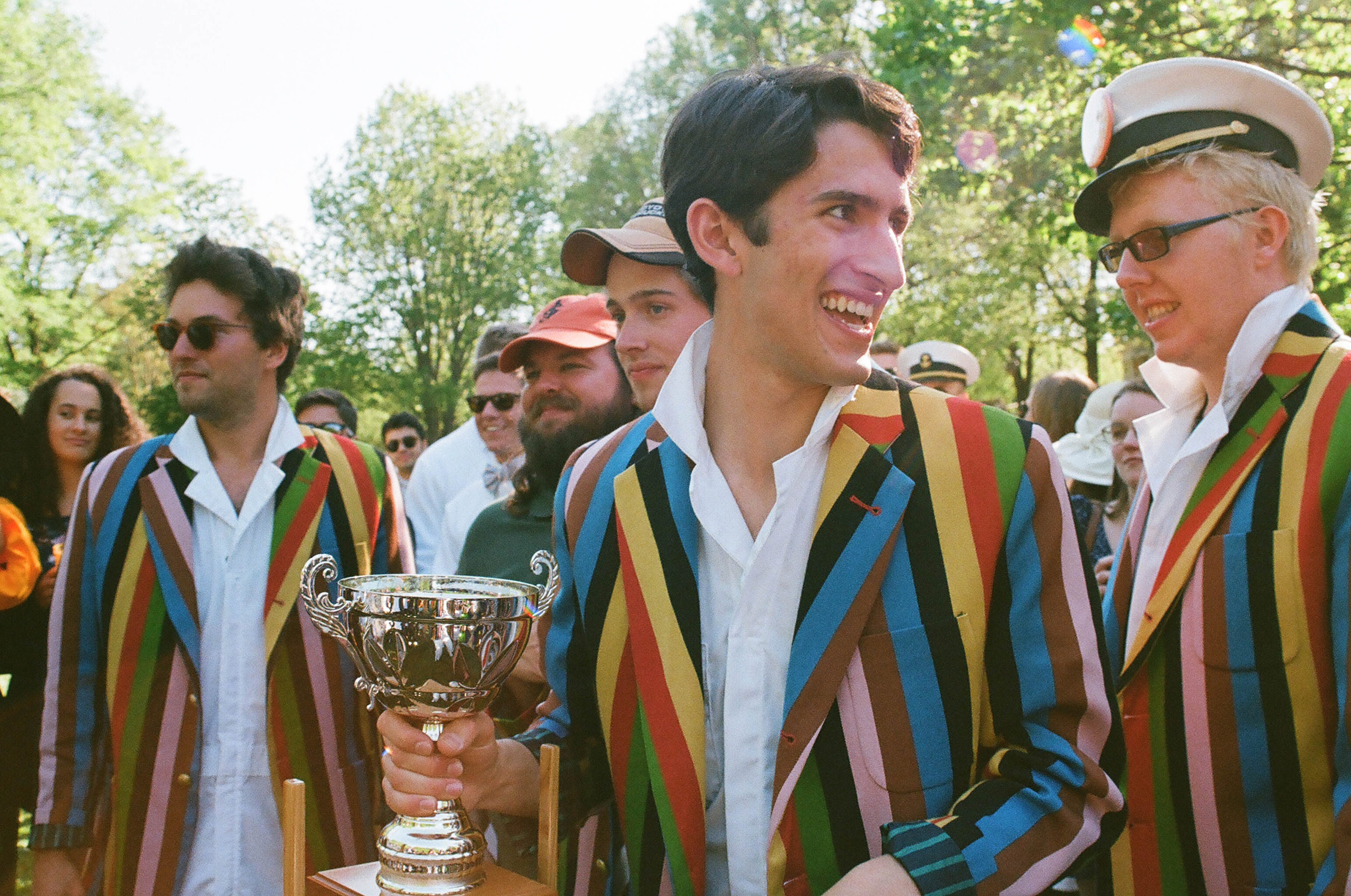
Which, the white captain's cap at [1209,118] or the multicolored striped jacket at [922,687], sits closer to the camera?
the multicolored striped jacket at [922,687]

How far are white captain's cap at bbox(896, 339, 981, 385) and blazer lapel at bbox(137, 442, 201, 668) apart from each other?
5954 millimetres

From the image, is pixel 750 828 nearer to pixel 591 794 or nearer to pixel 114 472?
pixel 591 794

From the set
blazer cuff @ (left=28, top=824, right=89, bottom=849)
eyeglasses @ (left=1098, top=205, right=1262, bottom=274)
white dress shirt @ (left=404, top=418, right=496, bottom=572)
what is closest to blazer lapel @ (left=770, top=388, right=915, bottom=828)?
eyeglasses @ (left=1098, top=205, right=1262, bottom=274)

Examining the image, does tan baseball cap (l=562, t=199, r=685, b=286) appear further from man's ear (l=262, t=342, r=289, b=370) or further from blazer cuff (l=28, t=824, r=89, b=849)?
blazer cuff (l=28, t=824, r=89, b=849)

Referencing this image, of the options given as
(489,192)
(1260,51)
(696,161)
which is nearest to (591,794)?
(696,161)

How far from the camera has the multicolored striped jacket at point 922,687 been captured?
1.68 meters

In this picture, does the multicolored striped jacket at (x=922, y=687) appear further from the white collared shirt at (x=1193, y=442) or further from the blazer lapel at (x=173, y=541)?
the blazer lapel at (x=173, y=541)

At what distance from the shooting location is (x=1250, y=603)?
2145 mm

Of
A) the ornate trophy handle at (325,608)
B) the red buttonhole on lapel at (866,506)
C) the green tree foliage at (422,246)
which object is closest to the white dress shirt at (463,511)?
the ornate trophy handle at (325,608)

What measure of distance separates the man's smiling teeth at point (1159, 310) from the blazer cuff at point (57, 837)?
10.9 ft

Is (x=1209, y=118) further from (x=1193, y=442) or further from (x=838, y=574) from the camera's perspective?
(x=838, y=574)

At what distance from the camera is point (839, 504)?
1.85 meters

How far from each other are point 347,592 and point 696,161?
42.2 inches

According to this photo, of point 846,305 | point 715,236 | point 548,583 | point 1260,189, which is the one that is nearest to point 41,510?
point 548,583
